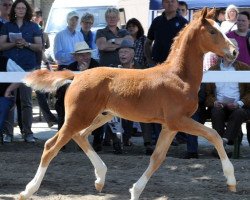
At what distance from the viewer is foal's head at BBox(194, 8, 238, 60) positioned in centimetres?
606

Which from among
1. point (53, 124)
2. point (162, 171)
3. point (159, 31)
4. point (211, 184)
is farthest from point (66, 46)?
point (211, 184)

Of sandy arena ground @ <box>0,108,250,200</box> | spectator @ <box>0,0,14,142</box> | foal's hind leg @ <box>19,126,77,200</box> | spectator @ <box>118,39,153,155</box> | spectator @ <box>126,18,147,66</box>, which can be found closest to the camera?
foal's hind leg @ <box>19,126,77,200</box>

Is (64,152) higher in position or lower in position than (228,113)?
lower

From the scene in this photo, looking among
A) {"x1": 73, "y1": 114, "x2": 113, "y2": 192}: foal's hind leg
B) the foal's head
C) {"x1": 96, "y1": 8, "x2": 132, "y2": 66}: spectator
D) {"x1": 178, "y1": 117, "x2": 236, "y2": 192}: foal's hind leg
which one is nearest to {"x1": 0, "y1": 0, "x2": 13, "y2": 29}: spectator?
{"x1": 96, "y1": 8, "x2": 132, "y2": 66}: spectator

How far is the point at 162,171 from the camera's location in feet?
25.9

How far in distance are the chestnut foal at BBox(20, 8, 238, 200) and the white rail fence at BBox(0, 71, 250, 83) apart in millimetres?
1920

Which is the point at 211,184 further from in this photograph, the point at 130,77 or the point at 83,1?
the point at 83,1

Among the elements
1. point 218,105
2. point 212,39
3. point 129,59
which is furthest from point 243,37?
point 212,39

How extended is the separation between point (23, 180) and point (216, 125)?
2.81 meters

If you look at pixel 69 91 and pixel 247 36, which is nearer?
pixel 69 91

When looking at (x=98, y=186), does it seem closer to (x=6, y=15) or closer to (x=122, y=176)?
(x=122, y=176)

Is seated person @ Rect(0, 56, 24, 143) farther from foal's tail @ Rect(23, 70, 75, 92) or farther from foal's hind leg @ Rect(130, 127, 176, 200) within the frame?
foal's hind leg @ Rect(130, 127, 176, 200)

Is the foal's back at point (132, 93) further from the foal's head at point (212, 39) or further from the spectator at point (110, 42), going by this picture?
the spectator at point (110, 42)

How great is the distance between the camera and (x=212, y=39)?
610cm
